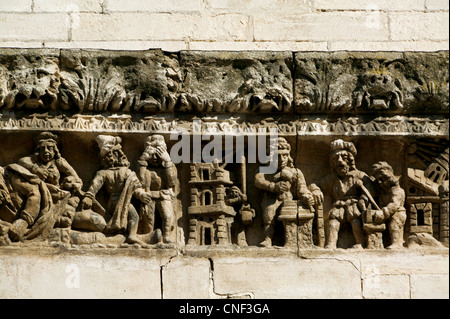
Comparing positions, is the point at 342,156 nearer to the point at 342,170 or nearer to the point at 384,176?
the point at 342,170

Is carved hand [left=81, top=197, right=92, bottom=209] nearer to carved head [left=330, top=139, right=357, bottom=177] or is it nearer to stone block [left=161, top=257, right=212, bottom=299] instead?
stone block [left=161, top=257, right=212, bottom=299]

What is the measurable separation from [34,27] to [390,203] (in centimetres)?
280

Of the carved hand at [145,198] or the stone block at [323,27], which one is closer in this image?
the carved hand at [145,198]

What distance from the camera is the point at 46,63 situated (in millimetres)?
7582

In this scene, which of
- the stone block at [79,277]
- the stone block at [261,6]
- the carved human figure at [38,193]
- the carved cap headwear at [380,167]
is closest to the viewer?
the stone block at [79,277]

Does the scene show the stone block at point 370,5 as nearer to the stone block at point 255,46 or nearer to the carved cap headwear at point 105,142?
the stone block at point 255,46

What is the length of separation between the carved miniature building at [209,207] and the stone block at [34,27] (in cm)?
138

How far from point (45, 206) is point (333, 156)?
6.59ft

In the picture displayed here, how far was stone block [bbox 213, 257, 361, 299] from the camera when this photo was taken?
730 cm

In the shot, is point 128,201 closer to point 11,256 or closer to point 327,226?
point 11,256

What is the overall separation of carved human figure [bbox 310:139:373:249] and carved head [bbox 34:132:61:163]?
1806 millimetres

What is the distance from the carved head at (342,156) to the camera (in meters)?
7.62

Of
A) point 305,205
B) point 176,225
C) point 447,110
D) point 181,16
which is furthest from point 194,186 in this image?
point 447,110

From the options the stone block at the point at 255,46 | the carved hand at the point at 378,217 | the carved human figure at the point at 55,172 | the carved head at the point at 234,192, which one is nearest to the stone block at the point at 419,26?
the stone block at the point at 255,46
